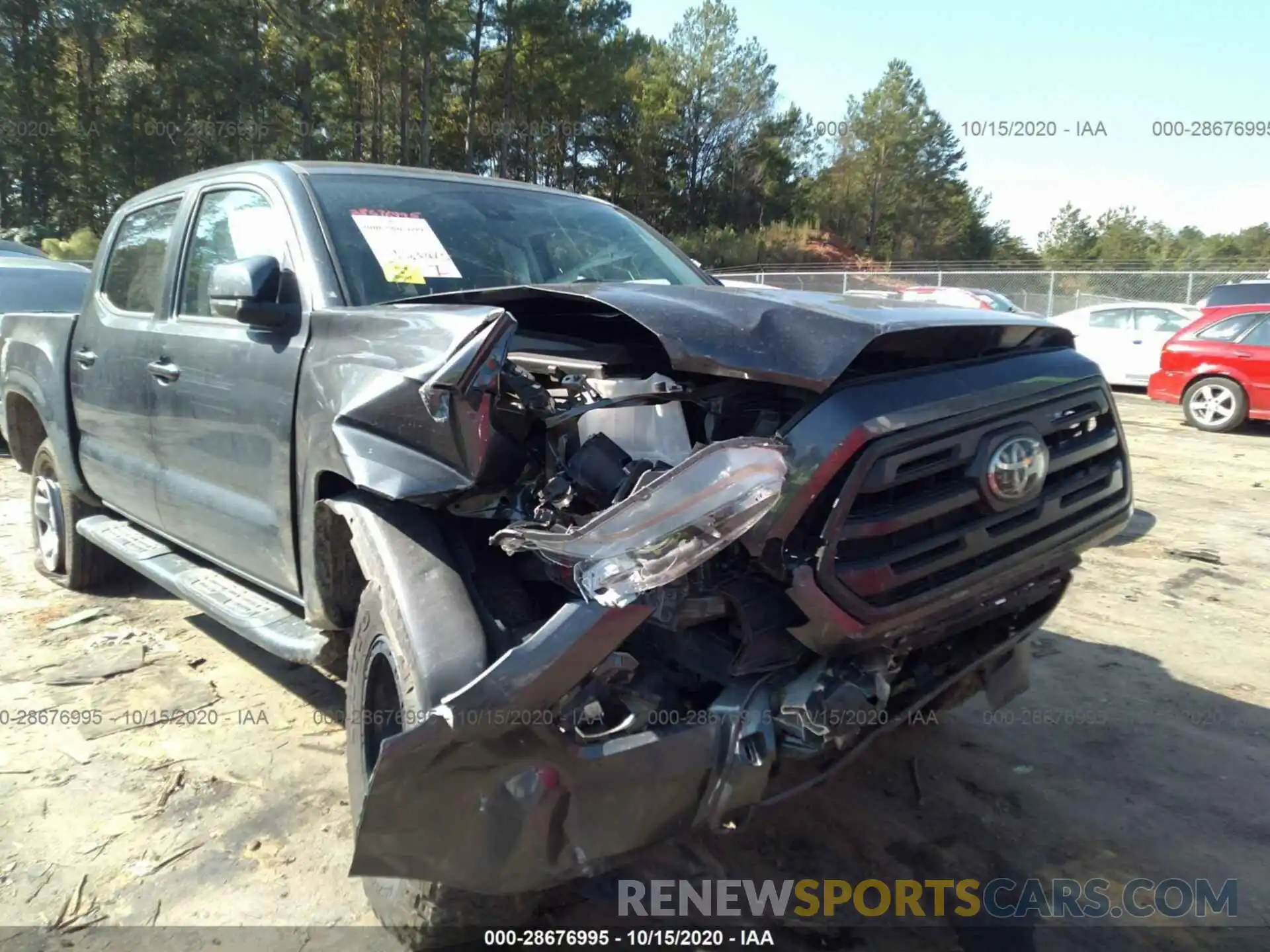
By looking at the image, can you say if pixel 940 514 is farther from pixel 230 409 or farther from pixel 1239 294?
pixel 1239 294

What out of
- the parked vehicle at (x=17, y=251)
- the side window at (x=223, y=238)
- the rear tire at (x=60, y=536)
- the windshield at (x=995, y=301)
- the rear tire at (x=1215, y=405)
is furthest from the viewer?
the windshield at (x=995, y=301)

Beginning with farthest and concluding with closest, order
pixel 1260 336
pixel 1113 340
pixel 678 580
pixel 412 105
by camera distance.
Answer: pixel 412 105, pixel 1113 340, pixel 1260 336, pixel 678 580

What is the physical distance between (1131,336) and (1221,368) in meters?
3.67

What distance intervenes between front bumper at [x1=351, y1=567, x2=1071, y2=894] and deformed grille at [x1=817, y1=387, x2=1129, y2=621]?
0.37m

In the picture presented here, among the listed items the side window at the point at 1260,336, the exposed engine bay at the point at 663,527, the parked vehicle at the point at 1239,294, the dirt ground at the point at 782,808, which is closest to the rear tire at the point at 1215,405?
the side window at the point at 1260,336

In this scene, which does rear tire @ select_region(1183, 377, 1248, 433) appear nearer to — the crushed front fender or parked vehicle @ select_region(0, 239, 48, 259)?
the crushed front fender

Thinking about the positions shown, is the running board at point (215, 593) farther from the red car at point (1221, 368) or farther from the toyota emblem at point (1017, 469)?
the red car at point (1221, 368)

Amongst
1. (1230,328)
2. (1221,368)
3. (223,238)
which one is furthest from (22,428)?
(1230,328)

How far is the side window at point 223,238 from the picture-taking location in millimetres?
3162

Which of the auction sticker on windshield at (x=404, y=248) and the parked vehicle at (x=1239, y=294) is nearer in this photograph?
the auction sticker on windshield at (x=404, y=248)

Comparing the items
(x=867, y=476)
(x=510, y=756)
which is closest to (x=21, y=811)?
(x=510, y=756)

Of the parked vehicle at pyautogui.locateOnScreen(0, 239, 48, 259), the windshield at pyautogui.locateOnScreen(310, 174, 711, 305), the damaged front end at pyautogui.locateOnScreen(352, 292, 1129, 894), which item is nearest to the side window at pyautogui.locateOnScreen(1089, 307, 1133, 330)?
the windshield at pyautogui.locateOnScreen(310, 174, 711, 305)

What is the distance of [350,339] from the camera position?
250cm

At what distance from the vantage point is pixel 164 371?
11.3ft
